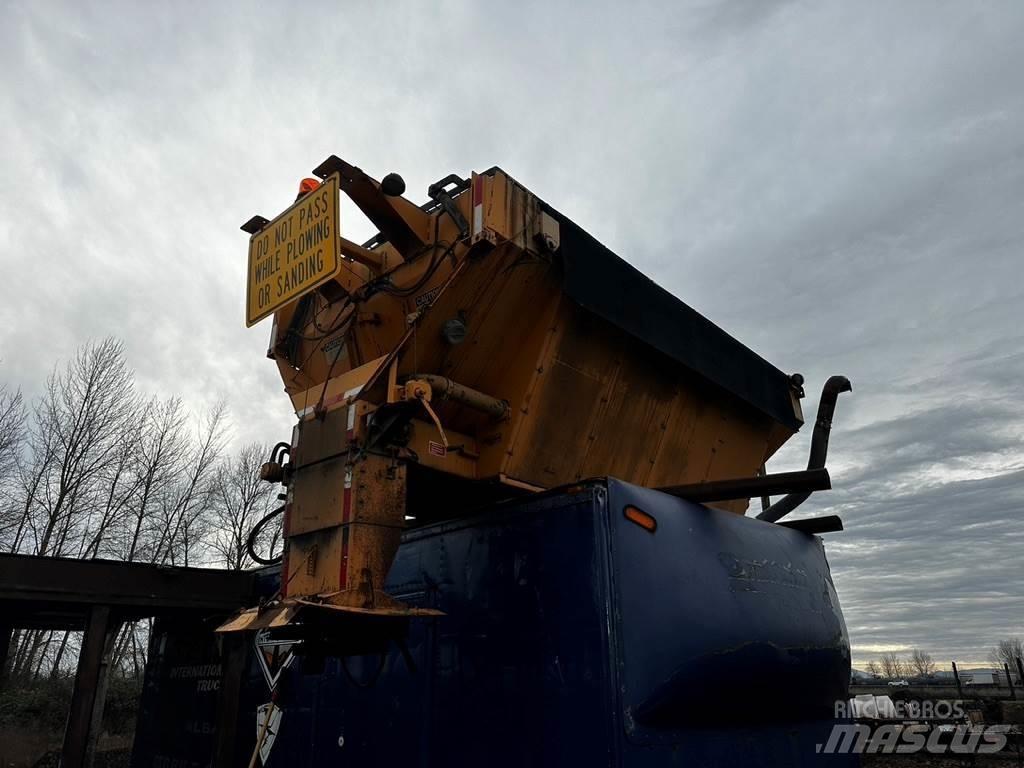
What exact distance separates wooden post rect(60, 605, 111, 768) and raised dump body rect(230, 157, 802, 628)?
144 inches

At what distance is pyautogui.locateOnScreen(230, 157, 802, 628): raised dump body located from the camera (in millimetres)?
3701

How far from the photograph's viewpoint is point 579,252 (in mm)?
4324

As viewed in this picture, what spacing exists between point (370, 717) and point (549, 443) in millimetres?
1972

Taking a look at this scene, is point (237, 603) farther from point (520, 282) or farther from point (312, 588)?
point (520, 282)

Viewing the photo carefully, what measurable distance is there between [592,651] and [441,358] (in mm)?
1798

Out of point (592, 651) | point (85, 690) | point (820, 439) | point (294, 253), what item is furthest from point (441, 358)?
point (85, 690)

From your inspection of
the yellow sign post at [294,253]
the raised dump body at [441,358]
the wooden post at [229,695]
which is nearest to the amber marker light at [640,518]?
the raised dump body at [441,358]

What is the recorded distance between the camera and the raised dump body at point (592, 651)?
325 cm

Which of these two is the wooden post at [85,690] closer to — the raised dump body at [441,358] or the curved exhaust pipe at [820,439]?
the raised dump body at [441,358]

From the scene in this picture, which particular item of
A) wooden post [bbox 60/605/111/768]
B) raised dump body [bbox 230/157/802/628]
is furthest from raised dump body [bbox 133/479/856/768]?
wooden post [bbox 60/605/111/768]

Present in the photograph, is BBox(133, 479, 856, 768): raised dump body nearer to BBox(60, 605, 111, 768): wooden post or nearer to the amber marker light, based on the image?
the amber marker light

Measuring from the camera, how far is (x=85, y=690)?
253 inches

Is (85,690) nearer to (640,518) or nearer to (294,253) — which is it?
(294,253)

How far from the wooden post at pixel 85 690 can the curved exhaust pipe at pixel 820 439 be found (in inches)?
240
